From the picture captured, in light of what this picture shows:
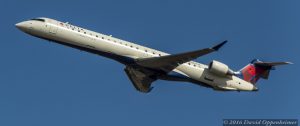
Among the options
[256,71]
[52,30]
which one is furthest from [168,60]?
[256,71]

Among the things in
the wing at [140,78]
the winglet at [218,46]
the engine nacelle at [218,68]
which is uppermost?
the winglet at [218,46]

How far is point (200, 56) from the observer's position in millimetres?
33344

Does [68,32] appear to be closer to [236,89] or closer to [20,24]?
[20,24]

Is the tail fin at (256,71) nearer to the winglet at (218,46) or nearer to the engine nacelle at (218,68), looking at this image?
the engine nacelle at (218,68)

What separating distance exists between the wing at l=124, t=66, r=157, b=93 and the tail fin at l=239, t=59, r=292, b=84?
20.0 ft

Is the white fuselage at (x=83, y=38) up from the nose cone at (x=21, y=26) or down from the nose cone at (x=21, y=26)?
down

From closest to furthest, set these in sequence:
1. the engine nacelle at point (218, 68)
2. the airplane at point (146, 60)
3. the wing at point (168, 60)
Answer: the wing at point (168, 60), the airplane at point (146, 60), the engine nacelle at point (218, 68)

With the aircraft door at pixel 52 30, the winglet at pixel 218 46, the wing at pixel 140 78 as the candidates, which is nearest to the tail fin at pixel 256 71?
the wing at pixel 140 78

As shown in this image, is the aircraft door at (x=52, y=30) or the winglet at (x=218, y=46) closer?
the winglet at (x=218, y=46)

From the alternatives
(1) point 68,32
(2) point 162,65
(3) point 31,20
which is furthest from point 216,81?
(3) point 31,20

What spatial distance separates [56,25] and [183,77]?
836 centimetres

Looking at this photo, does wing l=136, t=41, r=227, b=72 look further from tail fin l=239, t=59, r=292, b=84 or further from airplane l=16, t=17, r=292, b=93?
tail fin l=239, t=59, r=292, b=84

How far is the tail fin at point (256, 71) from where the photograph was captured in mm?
37812

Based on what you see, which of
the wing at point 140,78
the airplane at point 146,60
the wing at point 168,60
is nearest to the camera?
the wing at point 168,60
